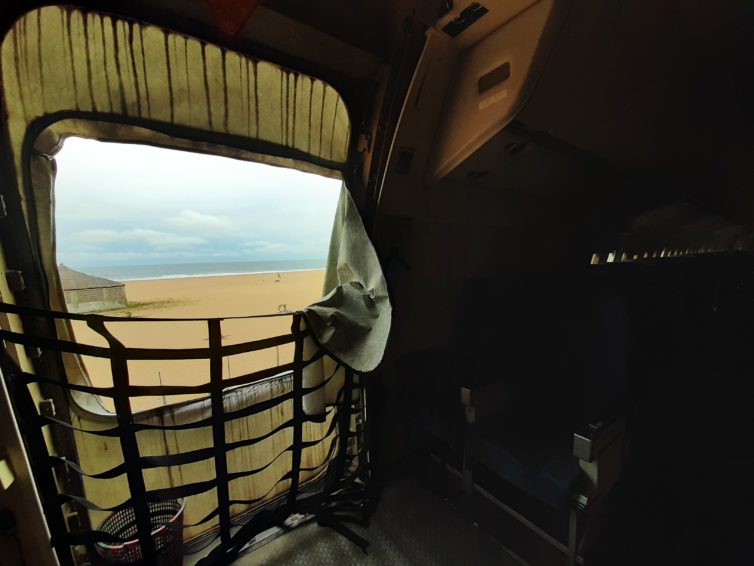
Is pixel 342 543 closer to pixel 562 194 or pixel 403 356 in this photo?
pixel 403 356

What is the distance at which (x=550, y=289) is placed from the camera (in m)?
1.75

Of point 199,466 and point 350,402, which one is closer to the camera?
point 199,466

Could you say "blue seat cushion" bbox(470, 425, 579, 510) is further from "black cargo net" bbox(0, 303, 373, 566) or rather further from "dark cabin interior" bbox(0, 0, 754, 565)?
"black cargo net" bbox(0, 303, 373, 566)

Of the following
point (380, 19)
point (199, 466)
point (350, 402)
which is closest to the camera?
point (380, 19)

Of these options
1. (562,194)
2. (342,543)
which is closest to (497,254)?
(562,194)

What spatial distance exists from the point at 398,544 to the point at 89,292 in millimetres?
1744

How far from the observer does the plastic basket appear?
3.42ft

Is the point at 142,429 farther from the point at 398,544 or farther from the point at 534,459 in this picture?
Answer: the point at 534,459

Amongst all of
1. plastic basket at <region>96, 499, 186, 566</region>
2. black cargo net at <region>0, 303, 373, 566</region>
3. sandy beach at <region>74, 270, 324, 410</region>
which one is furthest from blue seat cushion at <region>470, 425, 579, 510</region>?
plastic basket at <region>96, 499, 186, 566</region>

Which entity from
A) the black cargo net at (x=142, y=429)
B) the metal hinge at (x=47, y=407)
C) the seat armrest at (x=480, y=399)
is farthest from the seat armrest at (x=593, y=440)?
the metal hinge at (x=47, y=407)

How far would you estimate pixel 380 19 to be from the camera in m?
1.21

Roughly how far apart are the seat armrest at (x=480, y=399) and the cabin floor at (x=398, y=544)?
0.56 metres

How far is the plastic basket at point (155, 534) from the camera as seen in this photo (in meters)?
1.04

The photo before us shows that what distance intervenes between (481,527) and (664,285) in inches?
67.1
